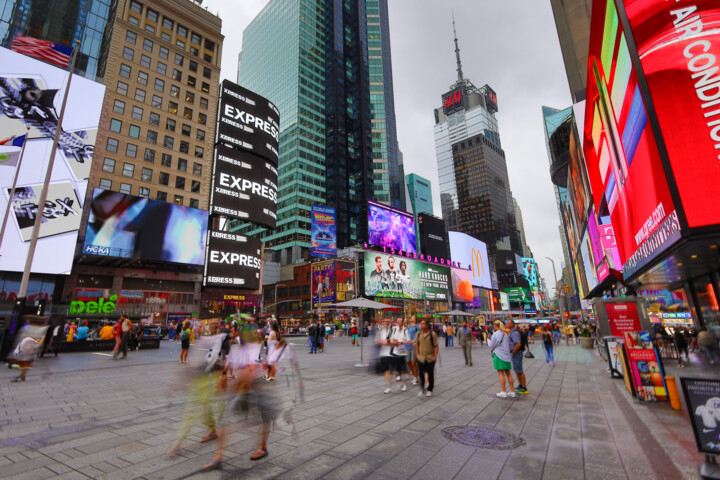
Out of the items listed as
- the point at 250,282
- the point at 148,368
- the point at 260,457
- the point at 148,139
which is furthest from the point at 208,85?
the point at 260,457

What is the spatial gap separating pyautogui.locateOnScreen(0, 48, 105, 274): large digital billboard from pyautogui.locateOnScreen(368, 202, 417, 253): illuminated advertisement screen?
116ft

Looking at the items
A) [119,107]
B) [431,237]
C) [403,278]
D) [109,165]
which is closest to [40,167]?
[109,165]

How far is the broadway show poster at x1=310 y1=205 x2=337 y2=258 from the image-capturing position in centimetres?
4284

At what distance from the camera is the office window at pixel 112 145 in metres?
36.7

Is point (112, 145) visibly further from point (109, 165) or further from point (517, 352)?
point (517, 352)

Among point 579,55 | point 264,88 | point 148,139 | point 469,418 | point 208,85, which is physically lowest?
point 469,418

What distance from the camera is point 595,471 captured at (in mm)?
3943

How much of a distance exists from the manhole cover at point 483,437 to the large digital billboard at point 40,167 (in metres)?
36.4

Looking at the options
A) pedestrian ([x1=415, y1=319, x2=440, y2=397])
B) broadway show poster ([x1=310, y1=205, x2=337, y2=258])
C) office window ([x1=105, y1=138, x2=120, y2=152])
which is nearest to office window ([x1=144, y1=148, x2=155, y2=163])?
office window ([x1=105, y1=138, x2=120, y2=152])

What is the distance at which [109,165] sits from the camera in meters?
36.4

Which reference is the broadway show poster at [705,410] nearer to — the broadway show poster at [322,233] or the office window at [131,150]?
the broadway show poster at [322,233]

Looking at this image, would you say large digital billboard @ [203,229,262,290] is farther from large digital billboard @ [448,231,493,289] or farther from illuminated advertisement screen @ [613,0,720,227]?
large digital billboard @ [448,231,493,289]

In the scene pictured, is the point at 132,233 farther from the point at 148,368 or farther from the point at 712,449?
the point at 712,449

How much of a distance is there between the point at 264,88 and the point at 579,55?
89.0 metres
